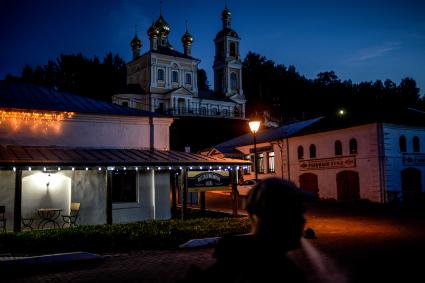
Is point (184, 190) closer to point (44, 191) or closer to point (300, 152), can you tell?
point (44, 191)

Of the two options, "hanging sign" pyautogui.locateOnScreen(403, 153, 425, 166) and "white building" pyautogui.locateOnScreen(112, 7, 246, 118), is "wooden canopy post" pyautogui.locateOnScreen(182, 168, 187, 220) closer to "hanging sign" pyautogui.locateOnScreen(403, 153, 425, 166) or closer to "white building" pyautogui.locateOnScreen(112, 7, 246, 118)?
"hanging sign" pyautogui.locateOnScreen(403, 153, 425, 166)

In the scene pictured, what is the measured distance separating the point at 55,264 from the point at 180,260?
10.2ft

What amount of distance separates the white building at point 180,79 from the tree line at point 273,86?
30.7ft

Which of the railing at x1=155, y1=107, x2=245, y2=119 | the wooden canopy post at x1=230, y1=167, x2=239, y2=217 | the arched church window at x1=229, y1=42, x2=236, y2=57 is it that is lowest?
the wooden canopy post at x1=230, y1=167, x2=239, y2=217

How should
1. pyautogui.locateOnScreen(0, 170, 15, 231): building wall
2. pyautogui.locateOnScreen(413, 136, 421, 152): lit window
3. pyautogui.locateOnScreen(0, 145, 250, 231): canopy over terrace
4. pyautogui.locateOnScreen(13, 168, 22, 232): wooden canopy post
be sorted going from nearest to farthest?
pyautogui.locateOnScreen(13, 168, 22, 232): wooden canopy post, pyautogui.locateOnScreen(0, 145, 250, 231): canopy over terrace, pyautogui.locateOnScreen(0, 170, 15, 231): building wall, pyautogui.locateOnScreen(413, 136, 421, 152): lit window

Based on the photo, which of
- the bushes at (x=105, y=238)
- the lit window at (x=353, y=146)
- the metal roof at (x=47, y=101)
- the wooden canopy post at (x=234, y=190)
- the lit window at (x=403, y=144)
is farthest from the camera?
the lit window at (x=353, y=146)

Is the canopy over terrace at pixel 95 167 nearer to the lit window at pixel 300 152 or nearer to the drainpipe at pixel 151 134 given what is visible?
the drainpipe at pixel 151 134

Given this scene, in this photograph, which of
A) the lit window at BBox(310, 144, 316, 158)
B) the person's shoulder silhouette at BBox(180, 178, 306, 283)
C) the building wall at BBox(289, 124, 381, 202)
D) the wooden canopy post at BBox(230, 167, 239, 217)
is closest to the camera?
the person's shoulder silhouette at BBox(180, 178, 306, 283)

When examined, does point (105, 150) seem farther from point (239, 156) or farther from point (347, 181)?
point (239, 156)

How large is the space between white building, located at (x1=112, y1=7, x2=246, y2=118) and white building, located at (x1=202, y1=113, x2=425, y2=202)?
104 feet

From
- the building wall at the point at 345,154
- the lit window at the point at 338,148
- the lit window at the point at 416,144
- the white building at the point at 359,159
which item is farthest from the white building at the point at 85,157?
the lit window at the point at 416,144

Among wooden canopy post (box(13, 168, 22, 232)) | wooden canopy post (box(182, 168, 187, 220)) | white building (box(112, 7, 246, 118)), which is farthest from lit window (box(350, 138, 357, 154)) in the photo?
white building (box(112, 7, 246, 118))

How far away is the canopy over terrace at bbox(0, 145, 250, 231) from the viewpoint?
14.1 m

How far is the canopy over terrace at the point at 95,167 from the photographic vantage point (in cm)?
1411
